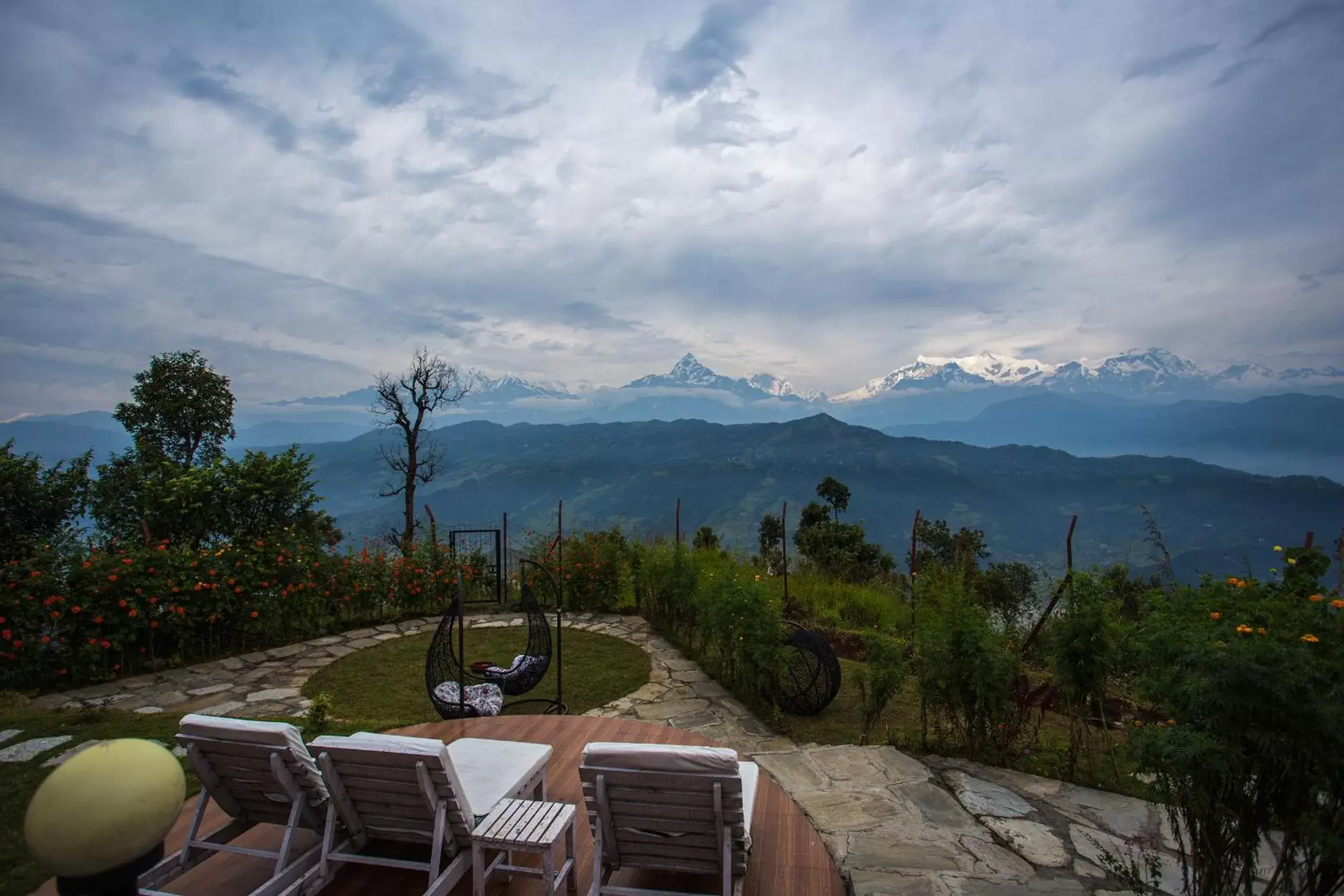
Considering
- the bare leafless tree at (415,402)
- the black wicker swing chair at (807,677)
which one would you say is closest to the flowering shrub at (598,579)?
the black wicker swing chair at (807,677)

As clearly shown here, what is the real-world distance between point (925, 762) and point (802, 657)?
1.35m

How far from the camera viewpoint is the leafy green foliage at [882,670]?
16.1 feet

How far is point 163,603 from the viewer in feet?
22.8

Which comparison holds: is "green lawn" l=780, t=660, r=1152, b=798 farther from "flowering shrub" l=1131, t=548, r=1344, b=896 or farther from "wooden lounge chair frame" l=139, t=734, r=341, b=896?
"wooden lounge chair frame" l=139, t=734, r=341, b=896

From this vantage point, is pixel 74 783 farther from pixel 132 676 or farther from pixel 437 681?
pixel 132 676

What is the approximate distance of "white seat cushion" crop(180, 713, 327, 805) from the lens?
8.93 ft

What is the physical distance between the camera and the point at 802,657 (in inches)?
226

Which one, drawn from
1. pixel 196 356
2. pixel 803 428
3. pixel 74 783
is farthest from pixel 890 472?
pixel 74 783

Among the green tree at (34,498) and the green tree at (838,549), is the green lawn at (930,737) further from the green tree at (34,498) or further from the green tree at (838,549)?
the green tree at (34,498)

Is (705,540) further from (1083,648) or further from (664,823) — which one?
(664,823)

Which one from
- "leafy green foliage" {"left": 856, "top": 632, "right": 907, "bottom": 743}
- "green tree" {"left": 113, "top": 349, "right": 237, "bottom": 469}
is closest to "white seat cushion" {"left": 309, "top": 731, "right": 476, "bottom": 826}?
"leafy green foliage" {"left": 856, "top": 632, "right": 907, "bottom": 743}

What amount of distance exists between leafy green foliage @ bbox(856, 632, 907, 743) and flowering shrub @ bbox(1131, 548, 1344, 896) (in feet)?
7.41

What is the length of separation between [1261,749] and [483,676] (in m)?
5.21

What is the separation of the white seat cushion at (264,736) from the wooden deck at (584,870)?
48 centimetres
